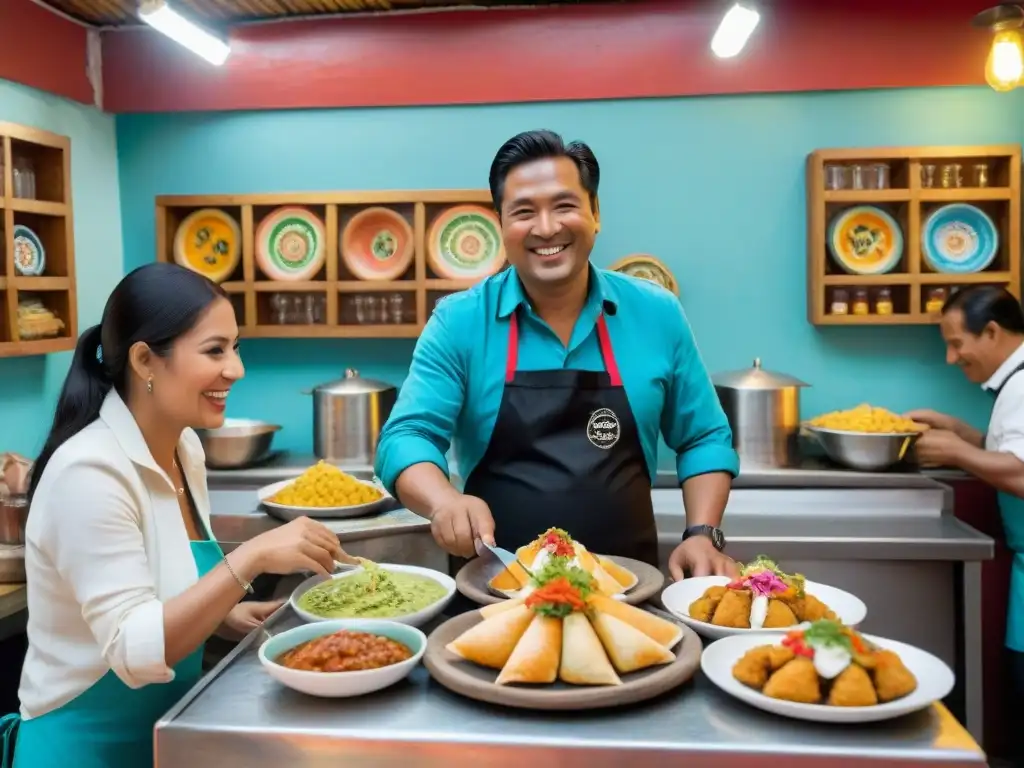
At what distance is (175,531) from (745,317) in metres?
3.27

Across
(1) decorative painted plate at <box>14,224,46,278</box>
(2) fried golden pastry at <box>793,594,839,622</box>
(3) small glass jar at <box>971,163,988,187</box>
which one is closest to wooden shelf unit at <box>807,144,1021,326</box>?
(3) small glass jar at <box>971,163,988,187</box>

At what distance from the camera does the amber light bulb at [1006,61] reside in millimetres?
3508

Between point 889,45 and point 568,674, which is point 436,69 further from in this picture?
point 568,674

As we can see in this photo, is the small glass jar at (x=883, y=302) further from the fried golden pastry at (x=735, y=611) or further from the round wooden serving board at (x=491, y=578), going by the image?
the fried golden pastry at (x=735, y=611)

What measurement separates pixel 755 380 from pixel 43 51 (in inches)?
139

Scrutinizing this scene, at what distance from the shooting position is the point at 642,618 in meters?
1.54

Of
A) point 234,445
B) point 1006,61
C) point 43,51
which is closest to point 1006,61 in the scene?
point 1006,61

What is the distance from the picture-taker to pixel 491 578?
1.92m

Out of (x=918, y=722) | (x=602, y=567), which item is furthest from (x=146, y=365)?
(x=918, y=722)

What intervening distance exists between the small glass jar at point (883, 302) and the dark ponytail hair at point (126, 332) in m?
3.25

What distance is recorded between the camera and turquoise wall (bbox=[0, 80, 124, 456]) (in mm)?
3963

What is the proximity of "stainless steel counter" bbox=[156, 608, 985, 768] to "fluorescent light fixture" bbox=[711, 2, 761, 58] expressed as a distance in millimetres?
2865

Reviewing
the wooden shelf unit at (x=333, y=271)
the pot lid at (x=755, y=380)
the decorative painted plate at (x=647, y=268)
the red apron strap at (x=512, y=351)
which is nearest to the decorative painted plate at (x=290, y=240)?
the wooden shelf unit at (x=333, y=271)

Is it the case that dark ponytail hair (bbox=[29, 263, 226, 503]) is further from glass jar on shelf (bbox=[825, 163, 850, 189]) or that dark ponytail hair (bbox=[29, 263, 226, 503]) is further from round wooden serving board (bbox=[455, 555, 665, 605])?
glass jar on shelf (bbox=[825, 163, 850, 189])
